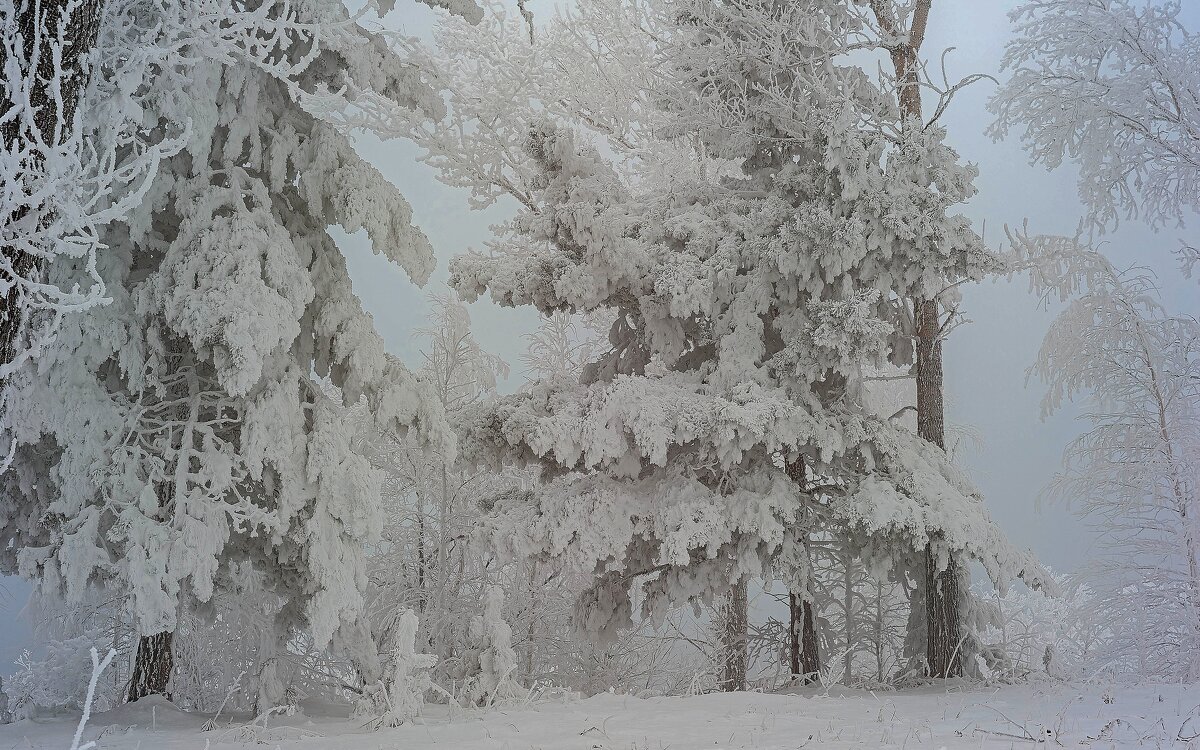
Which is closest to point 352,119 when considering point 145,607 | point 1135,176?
point 145,607

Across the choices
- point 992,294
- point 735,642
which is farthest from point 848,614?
point 992,294

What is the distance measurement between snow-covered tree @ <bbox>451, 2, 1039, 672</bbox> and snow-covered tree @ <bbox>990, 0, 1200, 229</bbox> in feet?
9.28

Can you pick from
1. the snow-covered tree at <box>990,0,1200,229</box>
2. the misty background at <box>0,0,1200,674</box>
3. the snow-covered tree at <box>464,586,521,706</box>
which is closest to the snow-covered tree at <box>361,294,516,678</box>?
the snow-covered tree at <box>464,586,521,706</box>

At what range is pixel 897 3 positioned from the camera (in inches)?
423

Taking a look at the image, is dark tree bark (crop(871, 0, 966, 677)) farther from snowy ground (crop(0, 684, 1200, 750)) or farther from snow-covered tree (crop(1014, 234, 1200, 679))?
snowy ground (crop(0, 684, 1200, 750))

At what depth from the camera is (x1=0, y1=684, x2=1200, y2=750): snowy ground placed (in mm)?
5422

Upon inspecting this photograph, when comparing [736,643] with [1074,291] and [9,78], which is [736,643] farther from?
[9,78]

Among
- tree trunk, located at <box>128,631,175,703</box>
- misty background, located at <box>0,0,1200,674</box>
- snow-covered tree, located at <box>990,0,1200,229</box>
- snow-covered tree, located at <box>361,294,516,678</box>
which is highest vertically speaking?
misty background, located at <box>0,0,1200,674</box>

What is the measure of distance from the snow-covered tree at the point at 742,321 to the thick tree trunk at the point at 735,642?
1.60 m

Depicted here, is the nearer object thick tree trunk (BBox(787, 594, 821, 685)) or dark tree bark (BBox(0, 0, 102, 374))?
dark tree bark (BBox(0, 0, 102, 374))

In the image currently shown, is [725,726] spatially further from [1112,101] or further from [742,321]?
[1112,101]

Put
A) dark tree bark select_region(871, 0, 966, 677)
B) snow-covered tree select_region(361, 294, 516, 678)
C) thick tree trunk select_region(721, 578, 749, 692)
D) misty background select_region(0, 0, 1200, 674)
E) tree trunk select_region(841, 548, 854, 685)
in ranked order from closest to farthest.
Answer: dark tree bark select_region(871, 0, 966, 677)
thick tree trunk select_region(721, 578, 749, 692)
tree trunk select_region(841, 548, 854, 685)
snow-covered tree select_region(361, 294, 516, 678)
misty background select_region(0, 0, 1200, 674)

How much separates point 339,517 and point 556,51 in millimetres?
9409

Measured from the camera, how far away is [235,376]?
7.19 meters
